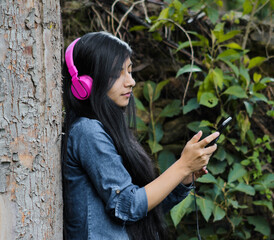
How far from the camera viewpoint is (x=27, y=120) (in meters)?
1.18

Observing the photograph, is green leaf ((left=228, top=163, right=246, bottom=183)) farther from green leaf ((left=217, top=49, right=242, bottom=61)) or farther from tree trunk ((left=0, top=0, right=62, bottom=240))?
tree trunk ((left=0, top=0, right=62, bottom=240))

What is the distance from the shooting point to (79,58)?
145 cm

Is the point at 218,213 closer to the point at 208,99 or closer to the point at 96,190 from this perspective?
the point at 208,99

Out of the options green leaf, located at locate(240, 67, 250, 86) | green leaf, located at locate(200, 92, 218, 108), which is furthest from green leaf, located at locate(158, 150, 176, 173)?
green leaf, located at locate(240, 67, 250, 86)

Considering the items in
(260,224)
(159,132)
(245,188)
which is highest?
(159,132)

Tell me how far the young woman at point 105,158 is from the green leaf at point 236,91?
1120mm

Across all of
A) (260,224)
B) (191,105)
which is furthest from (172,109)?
(260,224)

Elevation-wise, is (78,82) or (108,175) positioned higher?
(78,82)

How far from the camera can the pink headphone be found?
4.57 feet

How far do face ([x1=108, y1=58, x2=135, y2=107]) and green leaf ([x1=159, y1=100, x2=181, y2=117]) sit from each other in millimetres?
1230

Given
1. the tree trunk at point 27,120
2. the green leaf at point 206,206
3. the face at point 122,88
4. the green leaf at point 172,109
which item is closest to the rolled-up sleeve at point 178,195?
the face at point 122,88

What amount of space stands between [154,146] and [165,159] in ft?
0.46

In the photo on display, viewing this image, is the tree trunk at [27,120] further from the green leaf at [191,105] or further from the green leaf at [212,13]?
the green leaf at [212,13]

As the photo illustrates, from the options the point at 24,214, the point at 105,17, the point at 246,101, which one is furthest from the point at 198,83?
the point at 24,214
